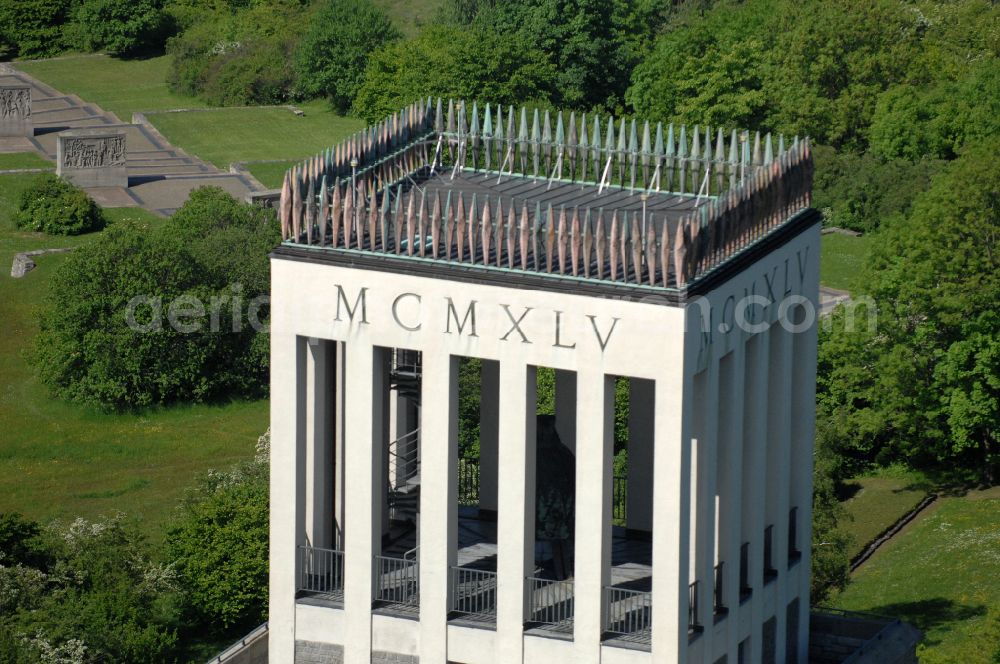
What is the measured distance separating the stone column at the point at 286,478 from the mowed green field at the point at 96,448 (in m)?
37.1

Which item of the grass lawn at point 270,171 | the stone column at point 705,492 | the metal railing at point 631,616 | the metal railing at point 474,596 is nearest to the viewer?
the stone column at point 705,492

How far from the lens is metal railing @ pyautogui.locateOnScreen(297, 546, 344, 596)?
42.0 meters

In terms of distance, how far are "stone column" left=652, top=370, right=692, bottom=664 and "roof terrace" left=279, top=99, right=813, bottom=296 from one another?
6.21 feet

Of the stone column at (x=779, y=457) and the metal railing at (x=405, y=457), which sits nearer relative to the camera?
the stone column at (x=779, y=457)

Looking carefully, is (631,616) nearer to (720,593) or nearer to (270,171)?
(720,593)

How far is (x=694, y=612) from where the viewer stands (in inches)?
1593

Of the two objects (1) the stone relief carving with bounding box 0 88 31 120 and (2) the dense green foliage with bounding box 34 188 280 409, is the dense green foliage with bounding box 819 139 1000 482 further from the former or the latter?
(1) the stone relief carving with bounding box 0 88 31 120

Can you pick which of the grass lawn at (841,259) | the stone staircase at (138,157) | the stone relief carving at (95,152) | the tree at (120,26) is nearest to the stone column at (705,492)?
the grass lawn at (841,259)

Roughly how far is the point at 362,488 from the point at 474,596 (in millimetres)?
2936

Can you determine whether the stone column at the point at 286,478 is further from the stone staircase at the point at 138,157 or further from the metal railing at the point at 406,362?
the stone staircase at the point at 138,157

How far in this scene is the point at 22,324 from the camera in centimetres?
10281

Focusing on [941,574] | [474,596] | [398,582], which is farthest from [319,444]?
[941,574]

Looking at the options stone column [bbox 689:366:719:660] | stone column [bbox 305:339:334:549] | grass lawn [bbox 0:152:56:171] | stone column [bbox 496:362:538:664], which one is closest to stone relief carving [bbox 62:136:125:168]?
grass lawn [bbox 0:152:56:171]

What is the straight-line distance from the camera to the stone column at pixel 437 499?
131 feet
